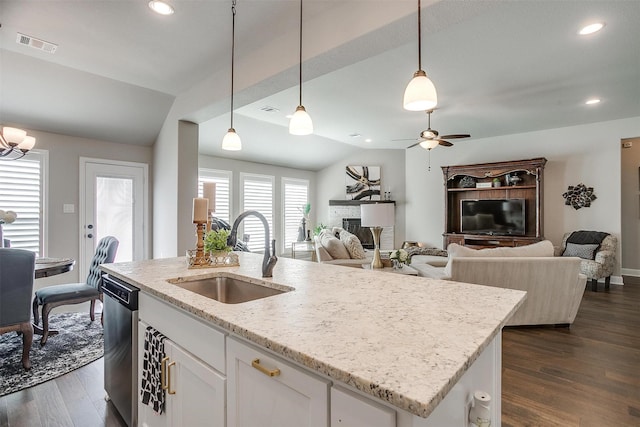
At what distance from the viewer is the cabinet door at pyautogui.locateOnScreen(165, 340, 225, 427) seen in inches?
44.4

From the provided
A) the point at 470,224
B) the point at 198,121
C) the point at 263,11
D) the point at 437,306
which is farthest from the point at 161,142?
the point at 470,224

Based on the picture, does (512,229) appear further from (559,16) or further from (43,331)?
(43,331)

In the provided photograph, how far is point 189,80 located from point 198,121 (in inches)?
24.7

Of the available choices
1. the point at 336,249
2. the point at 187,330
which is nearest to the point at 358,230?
the point at 336,249

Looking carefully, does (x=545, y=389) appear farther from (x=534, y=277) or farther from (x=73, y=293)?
(x=73, y=293)

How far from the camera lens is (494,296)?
1313mm

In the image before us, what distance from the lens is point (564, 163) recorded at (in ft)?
19.2

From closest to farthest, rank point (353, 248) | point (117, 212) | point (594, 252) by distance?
point (353, 248), point (117, 212), point (594, 252)

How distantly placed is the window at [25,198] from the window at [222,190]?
2.51 meters

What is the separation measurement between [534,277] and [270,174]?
5499mm

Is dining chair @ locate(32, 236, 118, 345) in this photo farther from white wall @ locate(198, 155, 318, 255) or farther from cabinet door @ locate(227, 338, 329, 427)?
white wall @ locate(198, 155, 318, 255)

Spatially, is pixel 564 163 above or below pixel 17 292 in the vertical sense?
above

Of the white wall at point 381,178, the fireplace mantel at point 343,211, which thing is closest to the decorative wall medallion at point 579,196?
the white wall at point 381,178

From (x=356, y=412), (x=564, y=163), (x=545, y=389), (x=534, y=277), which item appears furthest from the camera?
(x=564, y=163)
